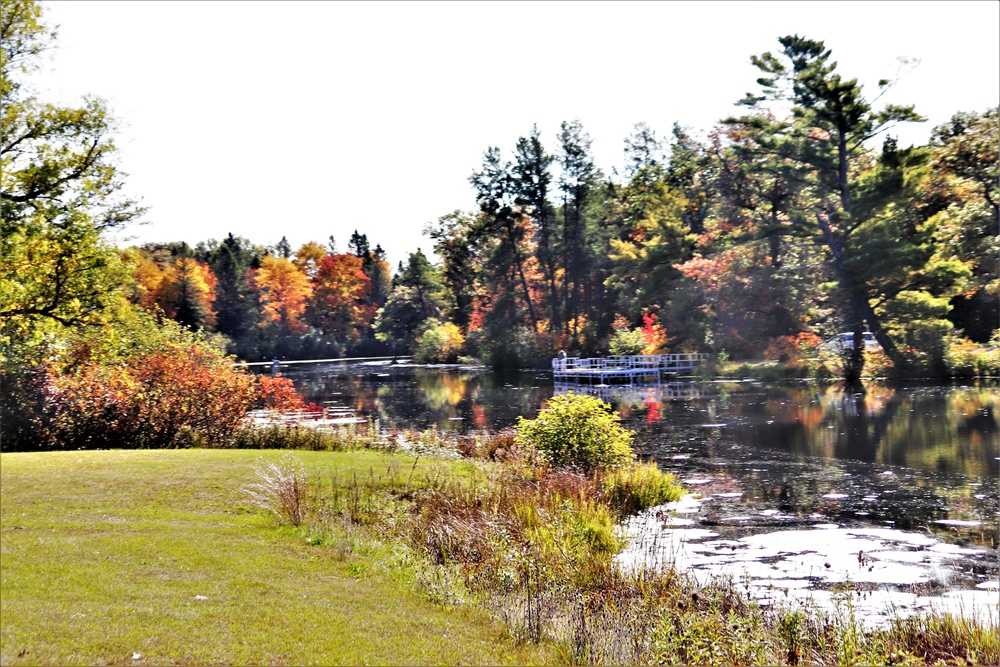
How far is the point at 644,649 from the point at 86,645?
17.3ft

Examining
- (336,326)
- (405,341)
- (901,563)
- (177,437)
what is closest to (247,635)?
(901,563)

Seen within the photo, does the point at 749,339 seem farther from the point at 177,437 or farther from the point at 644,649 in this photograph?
the point at 644,649

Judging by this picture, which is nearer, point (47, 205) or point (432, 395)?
point (47, 205)

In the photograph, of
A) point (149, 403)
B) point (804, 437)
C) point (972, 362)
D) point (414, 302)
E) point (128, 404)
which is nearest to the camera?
point (128, 404)

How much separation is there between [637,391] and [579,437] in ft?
90.2

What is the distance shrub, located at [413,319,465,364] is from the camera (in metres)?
84.3

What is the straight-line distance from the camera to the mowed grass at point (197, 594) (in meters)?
6.69

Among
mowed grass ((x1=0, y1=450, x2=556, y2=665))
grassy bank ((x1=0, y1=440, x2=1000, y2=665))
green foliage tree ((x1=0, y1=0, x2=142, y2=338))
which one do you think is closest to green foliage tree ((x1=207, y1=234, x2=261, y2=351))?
green foliage tree ((x1=0, y1=0, x2=142, y2=338))

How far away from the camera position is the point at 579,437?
1834 centimetres

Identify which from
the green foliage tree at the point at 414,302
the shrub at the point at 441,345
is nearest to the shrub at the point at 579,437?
the shrub at the point at 441,345

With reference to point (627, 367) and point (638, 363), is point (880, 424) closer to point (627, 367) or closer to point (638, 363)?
point (638, 363)

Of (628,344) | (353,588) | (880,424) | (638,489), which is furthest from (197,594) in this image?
(628,344)

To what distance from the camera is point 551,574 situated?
403 inches

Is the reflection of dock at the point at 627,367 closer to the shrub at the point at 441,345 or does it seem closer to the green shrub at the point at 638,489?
the shrub at the point at 441,345
